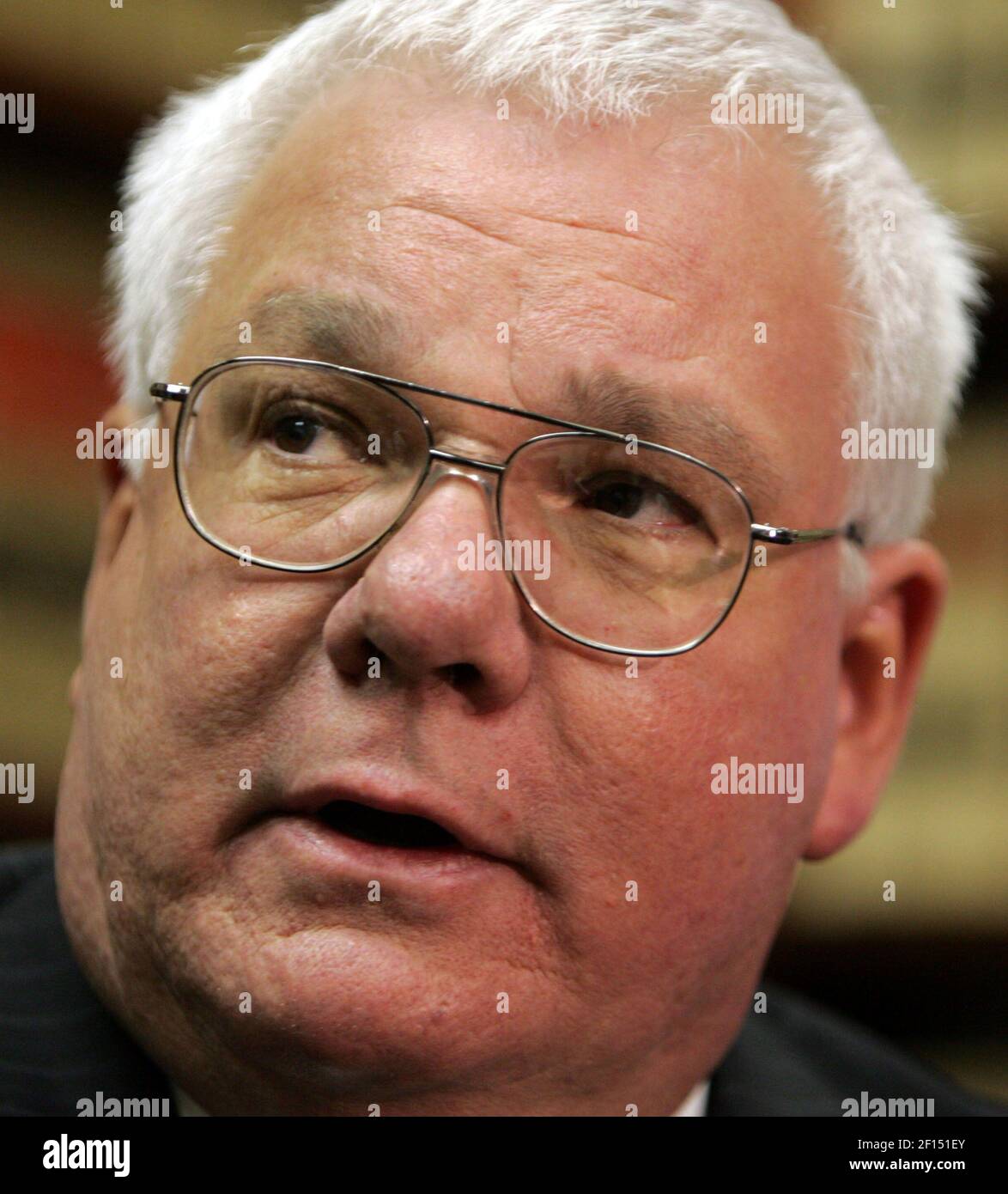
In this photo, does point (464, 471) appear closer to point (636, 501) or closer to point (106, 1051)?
point (636, 501)

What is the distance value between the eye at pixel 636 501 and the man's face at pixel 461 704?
0.24 feet

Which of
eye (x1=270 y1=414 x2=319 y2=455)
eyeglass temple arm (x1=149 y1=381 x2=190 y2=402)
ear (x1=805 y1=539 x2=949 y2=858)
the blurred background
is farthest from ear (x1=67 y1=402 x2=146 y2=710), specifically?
the blurred background

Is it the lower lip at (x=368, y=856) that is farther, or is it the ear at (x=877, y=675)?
the ear at (x=877, y=675)

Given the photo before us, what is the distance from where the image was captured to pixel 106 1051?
1625 millimetres

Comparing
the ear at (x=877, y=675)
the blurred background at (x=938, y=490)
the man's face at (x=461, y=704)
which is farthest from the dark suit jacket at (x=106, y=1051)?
the blurred background at (x=938, y=490)

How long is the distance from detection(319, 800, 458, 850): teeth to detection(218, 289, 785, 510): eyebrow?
460 mm

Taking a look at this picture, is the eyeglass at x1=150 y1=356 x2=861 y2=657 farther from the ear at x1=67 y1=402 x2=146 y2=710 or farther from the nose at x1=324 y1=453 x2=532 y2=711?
the ear at x1=67 y1=402 x2=146 y2=710

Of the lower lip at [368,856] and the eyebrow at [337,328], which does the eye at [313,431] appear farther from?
the lower lip at [368,856]

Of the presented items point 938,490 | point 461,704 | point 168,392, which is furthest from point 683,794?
point 938,490

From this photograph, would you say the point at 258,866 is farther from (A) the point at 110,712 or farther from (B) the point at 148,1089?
(B) the point at 148,1089

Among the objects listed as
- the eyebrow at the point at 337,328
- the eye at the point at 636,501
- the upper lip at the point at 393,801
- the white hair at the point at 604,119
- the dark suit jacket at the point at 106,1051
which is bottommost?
the dark suit jacket at the point at 106,1051

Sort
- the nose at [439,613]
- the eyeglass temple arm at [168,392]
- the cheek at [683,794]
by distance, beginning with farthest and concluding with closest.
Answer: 1. the eyeglass temple arm at [168,392]
2. the cheek at [683,794]
3. the nose at [439,613]

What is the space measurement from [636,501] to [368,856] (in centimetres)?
50

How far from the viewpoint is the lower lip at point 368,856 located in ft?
4.46
